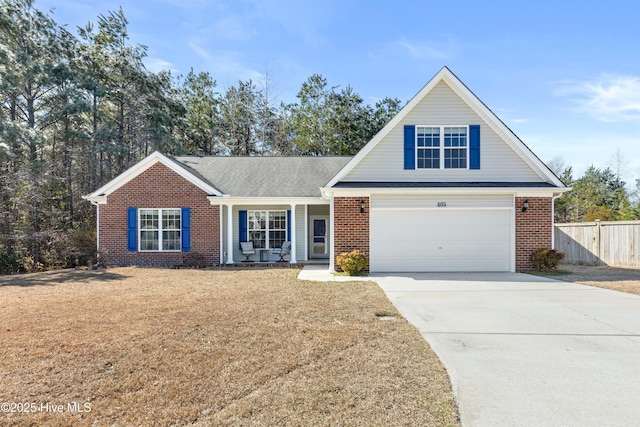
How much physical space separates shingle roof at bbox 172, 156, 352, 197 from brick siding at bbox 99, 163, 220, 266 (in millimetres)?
1028

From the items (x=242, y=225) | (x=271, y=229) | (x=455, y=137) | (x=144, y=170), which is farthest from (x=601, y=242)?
(x=144, y=170)

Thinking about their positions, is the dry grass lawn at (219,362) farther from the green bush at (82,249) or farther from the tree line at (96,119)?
the tree line at (96,119)

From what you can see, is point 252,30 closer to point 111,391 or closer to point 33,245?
point 33,245

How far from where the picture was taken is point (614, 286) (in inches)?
396

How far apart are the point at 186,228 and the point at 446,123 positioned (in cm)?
1027

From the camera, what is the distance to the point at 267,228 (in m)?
15.9

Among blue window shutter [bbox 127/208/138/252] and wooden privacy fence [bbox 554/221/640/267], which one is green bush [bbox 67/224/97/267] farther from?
wooden privacy fence [bbox 554/221/640/267]

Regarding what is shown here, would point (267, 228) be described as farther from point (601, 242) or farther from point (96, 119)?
point (96, 119)

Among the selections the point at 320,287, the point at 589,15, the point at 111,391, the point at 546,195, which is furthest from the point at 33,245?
the point at 589,15

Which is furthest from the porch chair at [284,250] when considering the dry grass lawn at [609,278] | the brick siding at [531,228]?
the dry grass lawn at [609,278]

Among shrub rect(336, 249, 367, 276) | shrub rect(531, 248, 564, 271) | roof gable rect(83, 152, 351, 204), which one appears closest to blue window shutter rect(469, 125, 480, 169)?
shrub rect(531, 248, 564, 271)

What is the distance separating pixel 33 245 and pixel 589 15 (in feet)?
75.2

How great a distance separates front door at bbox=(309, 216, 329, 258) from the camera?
54.4 feet

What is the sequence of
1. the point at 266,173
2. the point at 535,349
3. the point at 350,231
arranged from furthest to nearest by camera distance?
the point at 266,173
the point at 350,231
the point at 535,349
